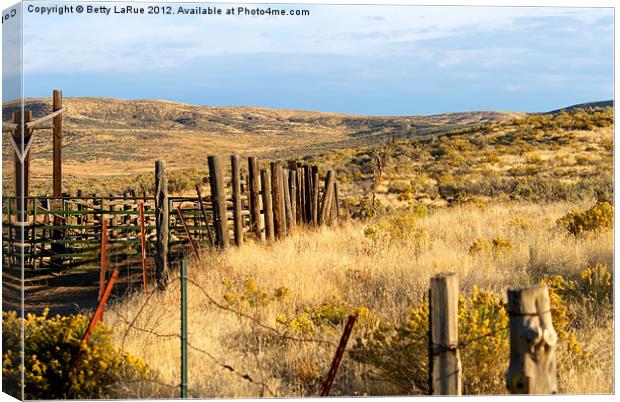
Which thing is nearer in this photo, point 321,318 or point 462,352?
point 462,352

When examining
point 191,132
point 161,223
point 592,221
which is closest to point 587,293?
point 592,221

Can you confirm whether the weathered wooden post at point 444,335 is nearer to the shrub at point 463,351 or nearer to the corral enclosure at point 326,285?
the corral enclosure at point 326,285

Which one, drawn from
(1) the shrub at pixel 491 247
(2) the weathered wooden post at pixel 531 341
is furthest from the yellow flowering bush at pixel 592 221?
(2) the weathered wooden post at pixel 531 341

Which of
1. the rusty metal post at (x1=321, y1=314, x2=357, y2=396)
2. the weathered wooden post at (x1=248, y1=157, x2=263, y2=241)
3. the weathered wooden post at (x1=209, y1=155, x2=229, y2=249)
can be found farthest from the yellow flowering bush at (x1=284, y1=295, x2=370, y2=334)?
the weathered wooden post at (x1=248, y1=157, x2=263, y2=241)

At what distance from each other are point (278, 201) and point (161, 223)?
12.6ft

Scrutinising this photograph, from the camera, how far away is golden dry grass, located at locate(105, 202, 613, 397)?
295 inches

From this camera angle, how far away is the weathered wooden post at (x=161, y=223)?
1063 centimetres

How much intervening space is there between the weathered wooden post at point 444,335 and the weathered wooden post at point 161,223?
5621 mm

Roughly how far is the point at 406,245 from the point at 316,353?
5.18 m

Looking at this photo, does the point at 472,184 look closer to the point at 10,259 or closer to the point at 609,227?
the point at 609,227

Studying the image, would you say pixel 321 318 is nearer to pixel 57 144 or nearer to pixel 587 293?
pixel 587 293

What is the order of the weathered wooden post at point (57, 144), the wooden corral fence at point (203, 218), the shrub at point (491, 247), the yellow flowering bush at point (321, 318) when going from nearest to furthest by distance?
1. the yellow flowering bush at point (321, 318)
2. the wooden corral fence at point (203, 218)
3. the shrub at point (491, 247)
4. the weathered wooden post at point (57, 144)

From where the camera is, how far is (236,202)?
13383mm

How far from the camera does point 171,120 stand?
8862 cm
